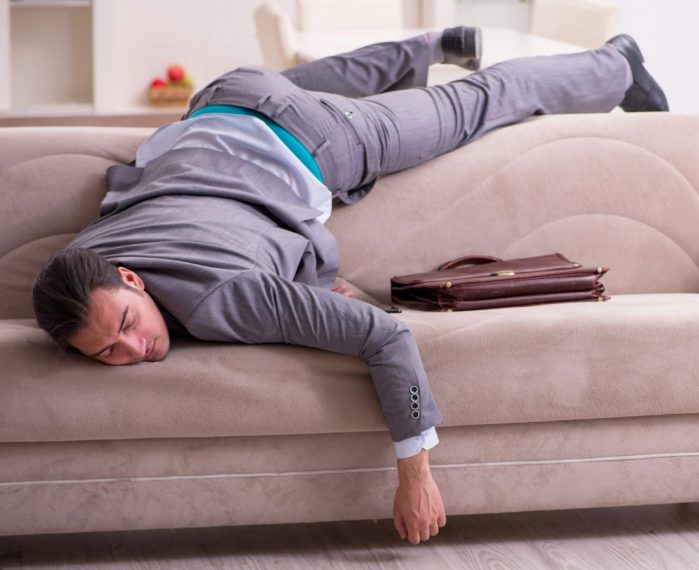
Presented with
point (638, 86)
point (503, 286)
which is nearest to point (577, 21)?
point (638, 86)

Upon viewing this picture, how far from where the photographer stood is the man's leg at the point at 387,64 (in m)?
2.77

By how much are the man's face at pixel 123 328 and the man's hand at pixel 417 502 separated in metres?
0.49

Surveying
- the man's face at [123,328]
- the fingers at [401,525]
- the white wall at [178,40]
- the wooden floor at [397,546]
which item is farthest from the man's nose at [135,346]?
the white wall at [178,40]

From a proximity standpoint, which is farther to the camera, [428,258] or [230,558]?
[428,258]

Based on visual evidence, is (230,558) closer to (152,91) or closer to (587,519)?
(587,519)

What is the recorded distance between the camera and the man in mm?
1914

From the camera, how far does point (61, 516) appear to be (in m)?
1.97

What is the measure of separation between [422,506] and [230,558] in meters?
0.41

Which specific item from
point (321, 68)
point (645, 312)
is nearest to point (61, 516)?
point (645, 312)

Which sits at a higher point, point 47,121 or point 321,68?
point 321,68

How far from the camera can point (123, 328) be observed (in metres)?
1.89

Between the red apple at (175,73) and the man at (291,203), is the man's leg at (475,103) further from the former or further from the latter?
the red apple at (175,73)

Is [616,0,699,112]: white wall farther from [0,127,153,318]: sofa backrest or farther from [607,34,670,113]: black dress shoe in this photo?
[0,127,153,318]: sofa backrest

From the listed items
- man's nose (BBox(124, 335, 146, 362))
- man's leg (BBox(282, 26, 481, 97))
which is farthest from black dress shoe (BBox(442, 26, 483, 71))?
man's nose (BBox(124, 335, 146, 362))
